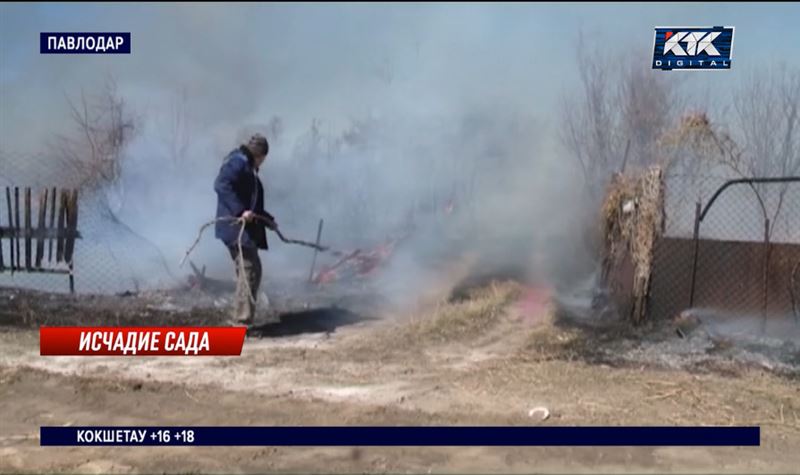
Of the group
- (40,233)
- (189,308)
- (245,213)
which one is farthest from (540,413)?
(40,233)

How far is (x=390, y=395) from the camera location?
5.19m

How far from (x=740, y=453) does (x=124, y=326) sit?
5.28 metres

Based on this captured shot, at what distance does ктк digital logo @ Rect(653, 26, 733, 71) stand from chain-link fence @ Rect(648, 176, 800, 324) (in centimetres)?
204

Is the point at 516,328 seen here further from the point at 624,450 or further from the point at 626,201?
the point at 624,450

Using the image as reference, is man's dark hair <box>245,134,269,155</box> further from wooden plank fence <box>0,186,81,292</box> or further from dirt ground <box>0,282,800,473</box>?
wooden plank fence <box>0,186,81,292</box>

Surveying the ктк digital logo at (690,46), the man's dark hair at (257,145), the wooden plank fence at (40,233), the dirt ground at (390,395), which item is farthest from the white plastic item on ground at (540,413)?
the wooden plank fence at (40,233)

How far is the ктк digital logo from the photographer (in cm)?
557

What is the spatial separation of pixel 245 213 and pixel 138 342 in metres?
1.46

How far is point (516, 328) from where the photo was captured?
737 cm

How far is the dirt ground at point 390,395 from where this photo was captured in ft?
13.9

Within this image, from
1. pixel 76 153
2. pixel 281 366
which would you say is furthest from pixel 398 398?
pixel 76 153

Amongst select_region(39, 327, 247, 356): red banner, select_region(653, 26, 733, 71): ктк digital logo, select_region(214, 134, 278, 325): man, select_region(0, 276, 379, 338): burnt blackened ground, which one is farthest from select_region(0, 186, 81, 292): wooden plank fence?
select_region(653, 26, 733, 71): ктк digital logo

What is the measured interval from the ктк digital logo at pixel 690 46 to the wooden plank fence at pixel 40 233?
19.7ft

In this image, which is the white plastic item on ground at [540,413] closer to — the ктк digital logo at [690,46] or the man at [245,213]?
the ктк digital logo at [690,46]
